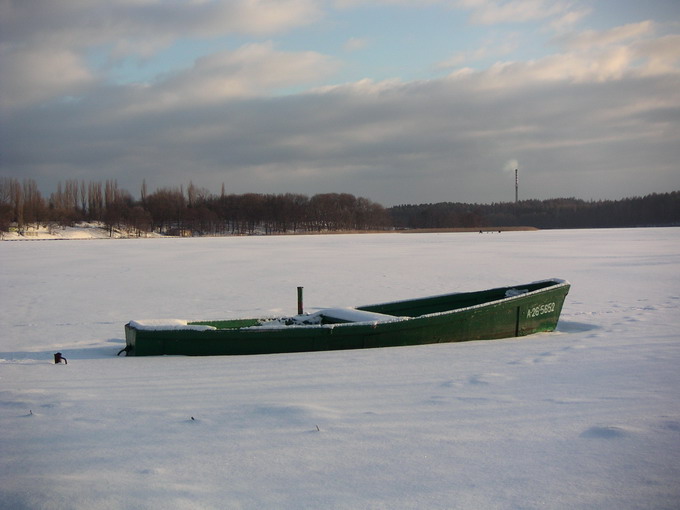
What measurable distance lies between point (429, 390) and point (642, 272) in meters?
13.3

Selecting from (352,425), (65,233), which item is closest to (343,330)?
(352,425)

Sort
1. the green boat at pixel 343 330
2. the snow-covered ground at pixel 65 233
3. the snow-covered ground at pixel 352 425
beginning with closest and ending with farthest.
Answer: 1. the snow-covered ground at pixel 352 425
2. the green boat at pixel 343 330
3. the snow-covered ground at pixel 65 233

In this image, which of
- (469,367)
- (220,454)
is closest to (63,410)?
(220,454)

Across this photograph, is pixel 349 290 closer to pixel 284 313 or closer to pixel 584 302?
pixel 284 313

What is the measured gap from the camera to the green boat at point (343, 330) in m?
6.05

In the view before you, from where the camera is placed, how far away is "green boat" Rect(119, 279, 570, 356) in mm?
6055

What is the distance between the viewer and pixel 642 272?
50.6ft

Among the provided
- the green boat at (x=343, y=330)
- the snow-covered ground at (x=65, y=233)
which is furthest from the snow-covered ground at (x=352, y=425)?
the snow-covered ground at (x=65, y=233)

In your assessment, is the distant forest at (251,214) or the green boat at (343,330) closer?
the green boat at (343,330)

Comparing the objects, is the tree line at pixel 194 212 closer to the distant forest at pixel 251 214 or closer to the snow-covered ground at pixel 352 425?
the distant forest at pixel 251 214

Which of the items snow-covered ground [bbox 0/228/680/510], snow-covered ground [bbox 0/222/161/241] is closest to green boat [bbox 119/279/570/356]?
snow-covered ground [bbox 0/228/680/510]

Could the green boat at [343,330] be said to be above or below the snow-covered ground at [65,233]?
below

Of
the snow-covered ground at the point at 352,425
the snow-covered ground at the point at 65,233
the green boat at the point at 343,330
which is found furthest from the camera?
the snow-covered ground at the point at 65,233

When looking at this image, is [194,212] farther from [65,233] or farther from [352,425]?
[352,425]
